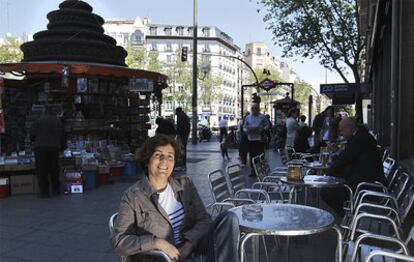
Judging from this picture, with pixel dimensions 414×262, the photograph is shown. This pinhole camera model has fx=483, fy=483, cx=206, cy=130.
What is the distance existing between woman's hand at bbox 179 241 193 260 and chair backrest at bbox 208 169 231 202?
65.4 inches

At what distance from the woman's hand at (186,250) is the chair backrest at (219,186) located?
166 centimetres

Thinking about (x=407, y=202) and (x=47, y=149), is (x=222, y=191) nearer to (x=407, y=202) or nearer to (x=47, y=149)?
(x=407, y=202)

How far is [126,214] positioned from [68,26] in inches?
454

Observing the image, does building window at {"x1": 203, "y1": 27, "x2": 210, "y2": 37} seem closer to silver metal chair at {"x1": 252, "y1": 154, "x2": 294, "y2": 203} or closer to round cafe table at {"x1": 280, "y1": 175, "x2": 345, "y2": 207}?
silver metal chair at {"x1": 252, "y1": 154, "x2": 294, "y2": 203}

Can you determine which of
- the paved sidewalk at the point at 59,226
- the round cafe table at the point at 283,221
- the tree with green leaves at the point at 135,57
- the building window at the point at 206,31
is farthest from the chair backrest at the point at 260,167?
the building window at the point at 206,31

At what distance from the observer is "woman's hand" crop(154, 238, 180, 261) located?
3.10 m

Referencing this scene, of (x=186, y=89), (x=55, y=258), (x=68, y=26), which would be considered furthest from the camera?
(x=186, y=89)

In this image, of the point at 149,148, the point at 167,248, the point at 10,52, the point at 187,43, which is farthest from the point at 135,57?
the point at 187,43

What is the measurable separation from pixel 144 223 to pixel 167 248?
0.79ft

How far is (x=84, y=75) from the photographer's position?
12.6m

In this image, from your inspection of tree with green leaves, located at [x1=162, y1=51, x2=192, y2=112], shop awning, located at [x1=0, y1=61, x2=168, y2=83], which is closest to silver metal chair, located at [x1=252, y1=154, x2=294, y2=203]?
shop awning, located at [x1=0, y1=61, x2=168, y2=83]

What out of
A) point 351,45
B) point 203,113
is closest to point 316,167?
point 351,45

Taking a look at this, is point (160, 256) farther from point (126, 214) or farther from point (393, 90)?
point (393, 90)

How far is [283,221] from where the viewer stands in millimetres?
3627
